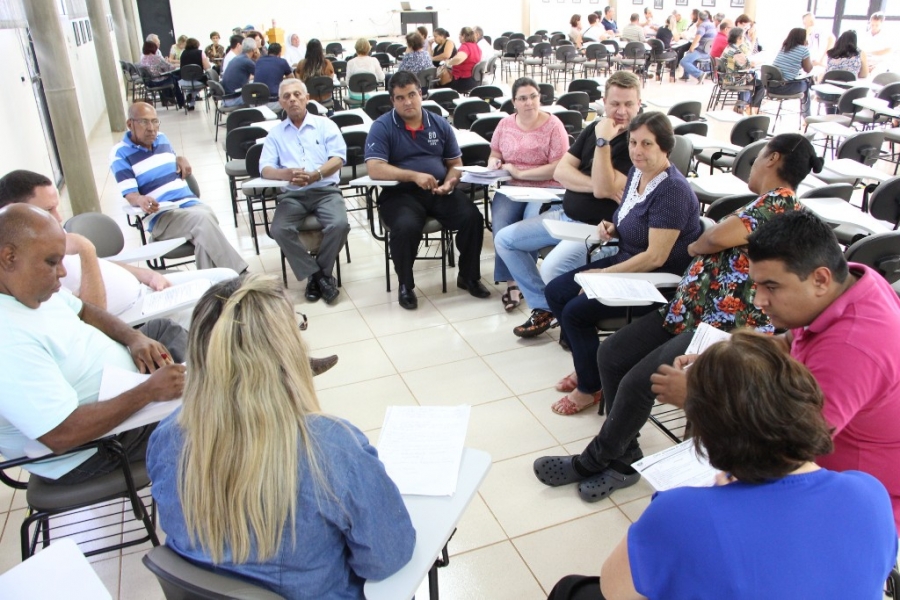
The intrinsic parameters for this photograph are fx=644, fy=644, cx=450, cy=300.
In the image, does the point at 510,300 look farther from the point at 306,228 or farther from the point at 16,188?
the point at 16,188

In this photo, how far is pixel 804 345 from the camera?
62.2 inches

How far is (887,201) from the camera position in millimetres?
3541

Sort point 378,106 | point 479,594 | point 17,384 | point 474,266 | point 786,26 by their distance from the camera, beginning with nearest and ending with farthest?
point 17,384, point 479,594, point 474,266, point 378,106, point 786,26

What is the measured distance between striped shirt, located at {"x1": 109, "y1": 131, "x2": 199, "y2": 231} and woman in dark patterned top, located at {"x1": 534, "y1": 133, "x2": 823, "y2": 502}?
2.70 metres

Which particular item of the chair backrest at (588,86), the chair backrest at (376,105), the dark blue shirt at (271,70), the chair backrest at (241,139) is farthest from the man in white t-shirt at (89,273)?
the dark blue shirt at (271,70)

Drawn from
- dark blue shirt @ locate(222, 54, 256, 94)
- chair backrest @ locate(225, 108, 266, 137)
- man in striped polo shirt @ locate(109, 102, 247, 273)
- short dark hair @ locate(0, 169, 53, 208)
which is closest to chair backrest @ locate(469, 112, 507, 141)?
chair backrest @ locate(225, 108, 266, 137)

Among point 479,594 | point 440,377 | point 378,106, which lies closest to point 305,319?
point 440,377

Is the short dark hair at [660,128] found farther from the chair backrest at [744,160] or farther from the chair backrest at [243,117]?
the chair backrest at [243,117]

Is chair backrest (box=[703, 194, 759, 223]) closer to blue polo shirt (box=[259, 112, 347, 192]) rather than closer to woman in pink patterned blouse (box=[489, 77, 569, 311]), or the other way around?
woman in pink patterned blouse (box=[489, 77, 569, 311])

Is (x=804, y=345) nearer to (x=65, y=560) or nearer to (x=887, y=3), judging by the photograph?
(x=65, y=560)

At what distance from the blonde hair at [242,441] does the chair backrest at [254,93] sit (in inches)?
291

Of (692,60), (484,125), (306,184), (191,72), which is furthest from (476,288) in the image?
(692,60)

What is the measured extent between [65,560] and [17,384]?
22.3 inches

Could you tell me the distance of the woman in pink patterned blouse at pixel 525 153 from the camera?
3760 mm
